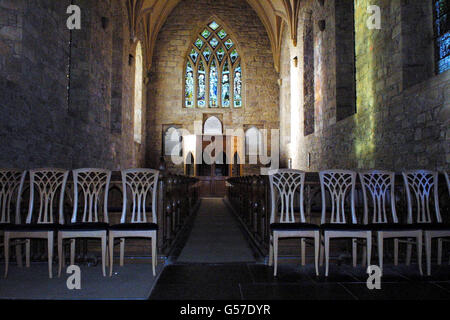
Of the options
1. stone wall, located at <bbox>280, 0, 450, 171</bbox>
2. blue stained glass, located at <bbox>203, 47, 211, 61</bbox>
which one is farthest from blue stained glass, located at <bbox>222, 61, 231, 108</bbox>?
stone wall, located at <bbox>280, 0, 450, 171</bbox>

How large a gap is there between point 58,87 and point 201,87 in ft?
35.3

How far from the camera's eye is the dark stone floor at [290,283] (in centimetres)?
244

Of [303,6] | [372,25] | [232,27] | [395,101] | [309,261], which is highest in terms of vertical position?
[232,27]

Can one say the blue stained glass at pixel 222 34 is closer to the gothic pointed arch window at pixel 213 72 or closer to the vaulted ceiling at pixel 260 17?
the gothic pointed arch window at pixel 213 72

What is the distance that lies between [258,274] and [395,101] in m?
4.41

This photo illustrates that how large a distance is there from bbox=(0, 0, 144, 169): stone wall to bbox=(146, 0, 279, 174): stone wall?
4942 mm

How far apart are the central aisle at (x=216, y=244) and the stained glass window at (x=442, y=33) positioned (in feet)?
13.7

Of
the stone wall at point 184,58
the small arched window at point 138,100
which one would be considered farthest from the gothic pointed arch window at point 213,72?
the small arched window at point 138,100

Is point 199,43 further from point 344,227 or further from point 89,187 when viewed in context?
point 344,227

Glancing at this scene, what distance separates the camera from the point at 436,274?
3033 mm

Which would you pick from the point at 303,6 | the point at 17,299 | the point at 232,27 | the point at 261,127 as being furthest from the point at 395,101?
the point at 232,27

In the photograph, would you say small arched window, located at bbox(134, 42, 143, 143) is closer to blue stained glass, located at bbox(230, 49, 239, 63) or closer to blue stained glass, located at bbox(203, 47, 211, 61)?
blue stained glass, located at bbox(203, 47, 211, 61)

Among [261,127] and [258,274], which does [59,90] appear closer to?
[258,274]
